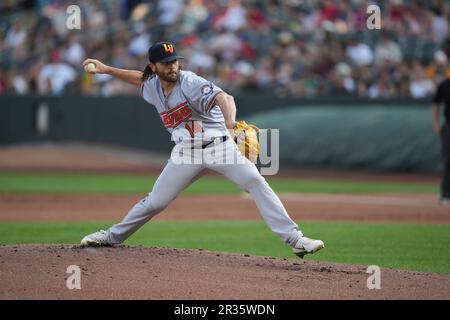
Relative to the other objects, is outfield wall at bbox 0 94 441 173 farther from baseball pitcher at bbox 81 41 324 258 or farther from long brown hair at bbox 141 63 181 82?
long brown hair at bbox 141 63 181 82

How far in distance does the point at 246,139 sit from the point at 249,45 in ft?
52.4

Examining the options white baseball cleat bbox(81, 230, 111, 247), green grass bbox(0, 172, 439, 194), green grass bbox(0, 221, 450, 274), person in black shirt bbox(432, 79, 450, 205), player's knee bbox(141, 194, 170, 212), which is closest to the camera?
player's knee bbox(141, 194, 170, 212)

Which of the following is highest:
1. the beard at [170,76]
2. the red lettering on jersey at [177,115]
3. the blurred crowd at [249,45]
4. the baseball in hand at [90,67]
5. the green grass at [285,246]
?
the blurred crowd at [249,45]

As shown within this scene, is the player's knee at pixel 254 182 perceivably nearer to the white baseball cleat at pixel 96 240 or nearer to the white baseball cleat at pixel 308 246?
the white baseball cleat at pixel 308 246

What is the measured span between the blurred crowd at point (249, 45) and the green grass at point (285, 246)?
8.95m

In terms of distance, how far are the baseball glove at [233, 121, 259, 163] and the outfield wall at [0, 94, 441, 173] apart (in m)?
12.9

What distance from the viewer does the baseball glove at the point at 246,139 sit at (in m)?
7.80

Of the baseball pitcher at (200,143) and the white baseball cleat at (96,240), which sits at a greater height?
Result: the baseball pitcher at (200,143)

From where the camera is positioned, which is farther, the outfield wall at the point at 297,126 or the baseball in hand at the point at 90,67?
the outfield wall at the point at 297,126

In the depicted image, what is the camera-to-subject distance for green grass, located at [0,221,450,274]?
9.72m

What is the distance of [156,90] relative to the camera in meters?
7.99

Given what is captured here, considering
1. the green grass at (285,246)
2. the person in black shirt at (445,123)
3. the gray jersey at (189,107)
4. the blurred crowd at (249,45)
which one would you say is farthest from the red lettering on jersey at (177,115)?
the blurred crowd at (249,45)

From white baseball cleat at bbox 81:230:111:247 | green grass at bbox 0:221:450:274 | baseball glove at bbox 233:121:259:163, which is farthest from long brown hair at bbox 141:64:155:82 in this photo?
green grass at bbox 0:221:450:274
